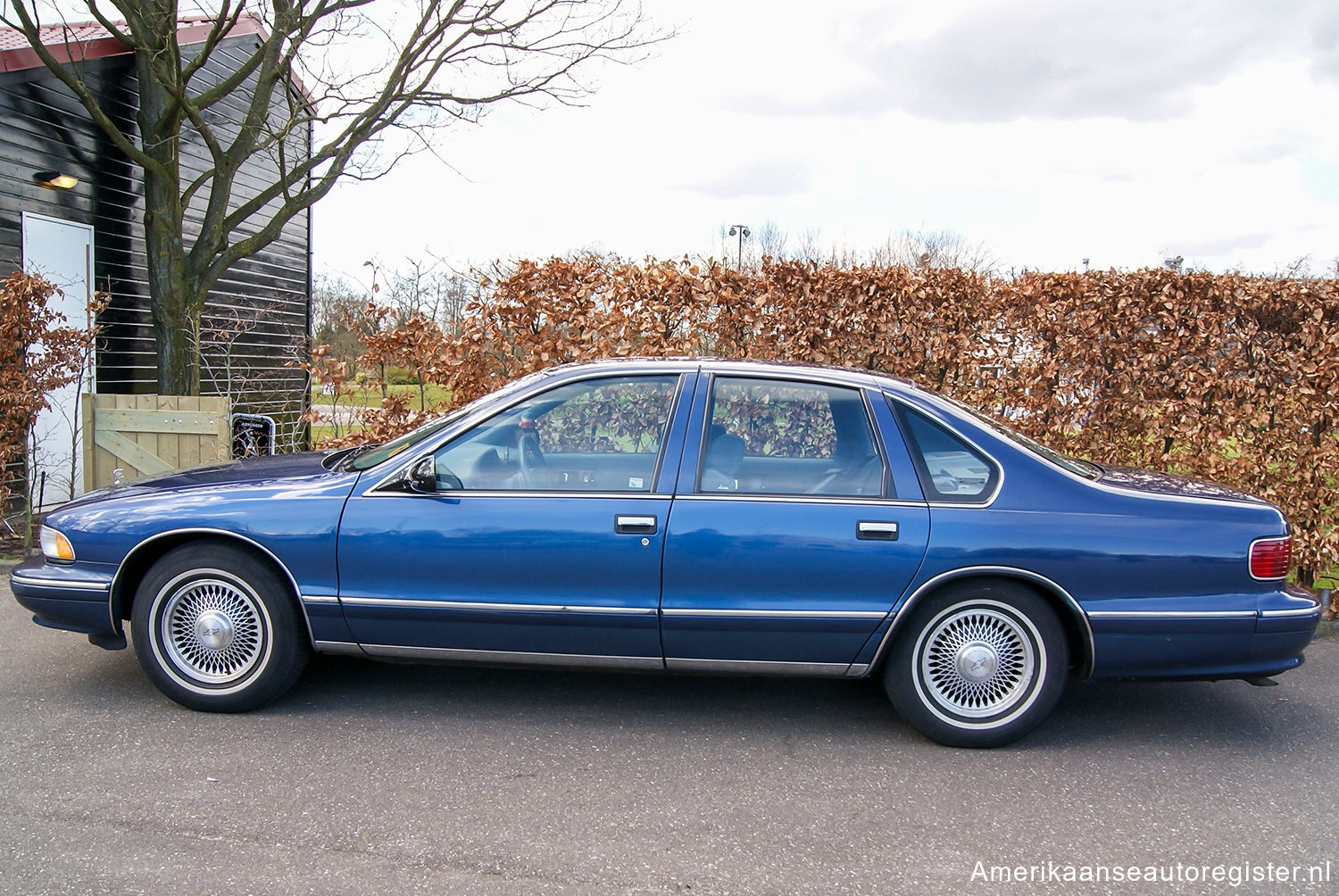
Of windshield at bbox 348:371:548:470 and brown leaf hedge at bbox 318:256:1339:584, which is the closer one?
windshield at bbox 348:371:548:470

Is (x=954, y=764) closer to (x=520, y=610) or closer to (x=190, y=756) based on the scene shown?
(x=520, y=610)

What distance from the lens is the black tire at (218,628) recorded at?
397cm

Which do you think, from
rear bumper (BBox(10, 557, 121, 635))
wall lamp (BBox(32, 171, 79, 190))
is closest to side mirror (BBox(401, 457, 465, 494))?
rear bumper (BBox(10, 557, 121, 635))

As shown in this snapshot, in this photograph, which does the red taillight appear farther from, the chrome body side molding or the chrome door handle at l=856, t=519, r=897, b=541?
the chrome body side molding

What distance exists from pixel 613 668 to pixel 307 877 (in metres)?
1.47

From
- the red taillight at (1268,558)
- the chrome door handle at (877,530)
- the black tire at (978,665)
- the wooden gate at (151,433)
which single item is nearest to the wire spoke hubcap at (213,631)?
the chrome door handle at (877,530)

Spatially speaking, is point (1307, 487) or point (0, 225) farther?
point (0, 225)

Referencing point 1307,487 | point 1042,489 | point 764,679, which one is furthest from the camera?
point 1307,487

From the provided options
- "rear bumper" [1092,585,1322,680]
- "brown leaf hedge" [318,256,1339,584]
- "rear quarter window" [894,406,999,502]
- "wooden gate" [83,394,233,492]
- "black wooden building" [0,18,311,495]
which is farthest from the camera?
"black wooden building" [0,18,311,495]

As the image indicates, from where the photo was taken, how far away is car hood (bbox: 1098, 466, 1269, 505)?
12.9ft

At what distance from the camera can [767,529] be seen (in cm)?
378

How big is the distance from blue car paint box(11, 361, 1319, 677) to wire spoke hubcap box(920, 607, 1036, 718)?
21 centimetres

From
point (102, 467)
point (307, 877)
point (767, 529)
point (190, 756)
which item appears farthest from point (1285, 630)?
point (102, 467)

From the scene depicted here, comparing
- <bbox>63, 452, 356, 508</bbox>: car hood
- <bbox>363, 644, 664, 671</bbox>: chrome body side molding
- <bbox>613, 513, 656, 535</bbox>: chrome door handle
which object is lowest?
<bbox>363, 644, 664, 671</bbox>: chrome body side molding
